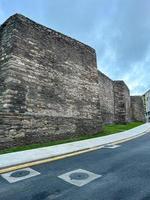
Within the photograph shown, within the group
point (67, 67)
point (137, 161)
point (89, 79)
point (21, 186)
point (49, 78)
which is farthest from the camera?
point (89, 79)

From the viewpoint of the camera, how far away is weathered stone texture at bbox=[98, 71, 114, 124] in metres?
22.5

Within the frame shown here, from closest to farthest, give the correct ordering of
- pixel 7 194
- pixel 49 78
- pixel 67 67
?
1. pixel 7 194
2. pixel 49 78
3. pixel 67 67

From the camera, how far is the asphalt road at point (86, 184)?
3216 mm

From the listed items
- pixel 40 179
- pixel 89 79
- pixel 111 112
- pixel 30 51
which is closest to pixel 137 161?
pixel 40 179

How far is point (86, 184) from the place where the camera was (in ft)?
12.1

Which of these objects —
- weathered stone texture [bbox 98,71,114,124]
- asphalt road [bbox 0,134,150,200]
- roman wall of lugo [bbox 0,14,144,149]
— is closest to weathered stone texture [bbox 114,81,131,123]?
weathered stone texture [bbox 98,71,114,124]

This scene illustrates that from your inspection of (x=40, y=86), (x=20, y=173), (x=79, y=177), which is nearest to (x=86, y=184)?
(x=79, y=177)

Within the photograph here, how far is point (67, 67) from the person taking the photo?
12.7 m

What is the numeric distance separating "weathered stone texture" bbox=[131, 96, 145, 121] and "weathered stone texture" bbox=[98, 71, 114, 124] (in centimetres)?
1293

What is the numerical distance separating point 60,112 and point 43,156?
5338 mm

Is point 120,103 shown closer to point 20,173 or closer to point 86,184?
point 20,173

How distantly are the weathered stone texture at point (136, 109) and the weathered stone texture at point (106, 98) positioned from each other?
12930mm

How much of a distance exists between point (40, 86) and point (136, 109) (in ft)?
99.8

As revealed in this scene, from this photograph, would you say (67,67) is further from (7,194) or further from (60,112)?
(7,194)
